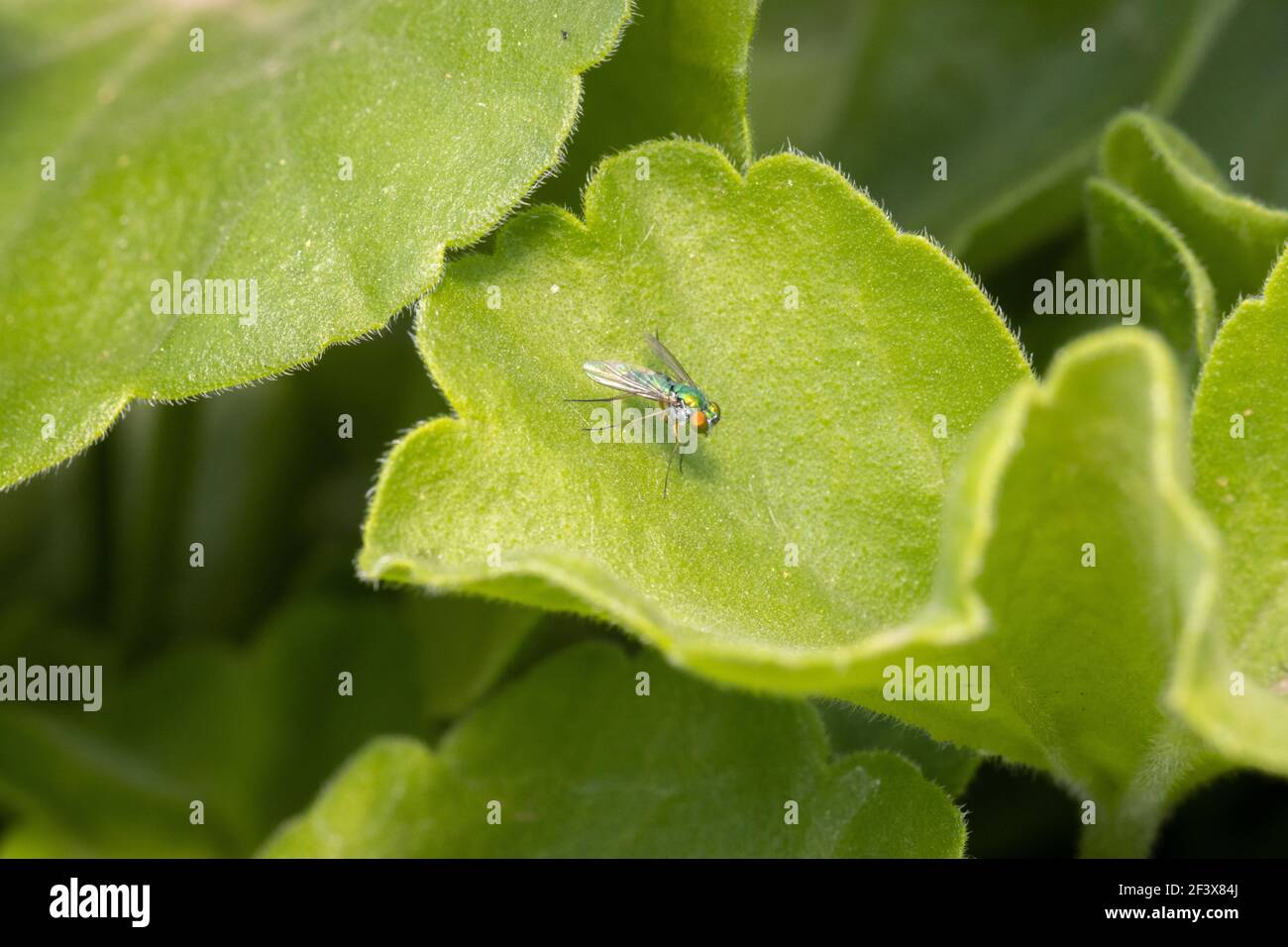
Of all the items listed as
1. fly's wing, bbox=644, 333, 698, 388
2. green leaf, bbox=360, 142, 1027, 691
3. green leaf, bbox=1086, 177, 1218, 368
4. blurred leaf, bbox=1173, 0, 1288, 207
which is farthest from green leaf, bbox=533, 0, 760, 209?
blurred leaf, bbox=1173, 0, 1288, 207

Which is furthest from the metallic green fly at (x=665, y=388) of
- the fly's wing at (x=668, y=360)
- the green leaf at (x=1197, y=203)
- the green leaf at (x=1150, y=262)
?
the green leaf at (x=1197, y=203)

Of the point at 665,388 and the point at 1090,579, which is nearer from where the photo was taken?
the point at 1090,579

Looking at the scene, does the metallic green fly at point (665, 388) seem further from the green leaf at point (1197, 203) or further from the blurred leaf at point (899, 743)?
the green leaf at point (1197, 203)

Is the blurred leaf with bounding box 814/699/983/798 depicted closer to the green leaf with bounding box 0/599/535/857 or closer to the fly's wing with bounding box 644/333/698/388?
the fly's wing with bounding box 644/333/698/388

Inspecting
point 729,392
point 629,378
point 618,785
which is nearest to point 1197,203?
point 729,392

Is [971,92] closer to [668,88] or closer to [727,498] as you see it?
[668,88]
